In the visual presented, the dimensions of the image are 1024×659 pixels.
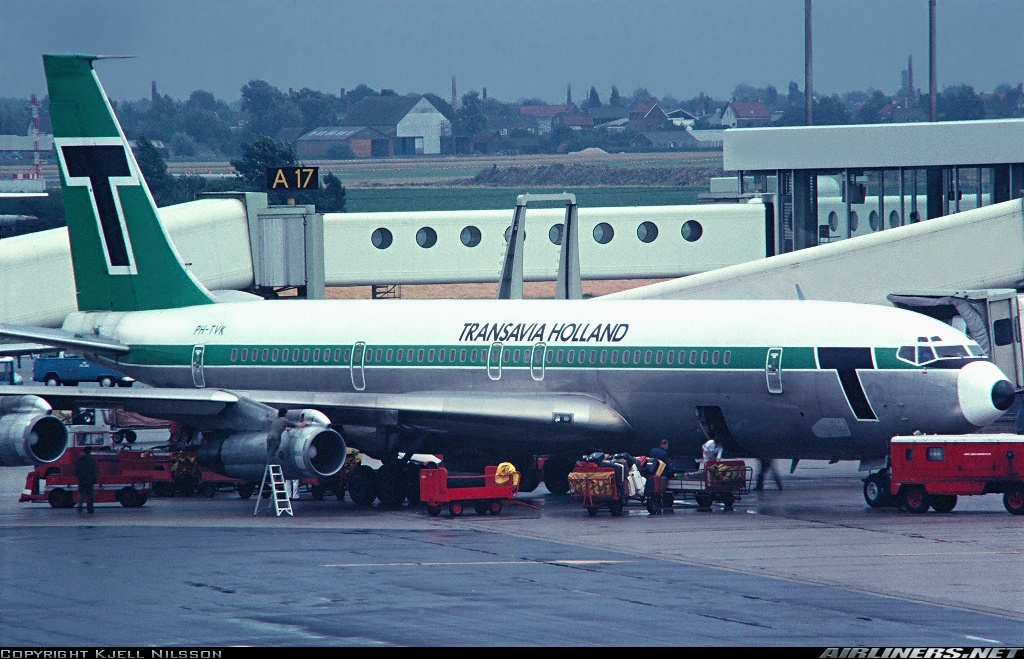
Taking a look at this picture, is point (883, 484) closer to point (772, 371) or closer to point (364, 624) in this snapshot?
point (772, 371)

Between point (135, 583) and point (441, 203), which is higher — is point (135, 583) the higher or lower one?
the lower one

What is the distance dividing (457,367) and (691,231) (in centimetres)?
2803

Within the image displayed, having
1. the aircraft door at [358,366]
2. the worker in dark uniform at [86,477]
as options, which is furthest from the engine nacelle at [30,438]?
the aircraft door at [358,366]

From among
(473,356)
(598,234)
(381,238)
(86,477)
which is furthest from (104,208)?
(598,234)

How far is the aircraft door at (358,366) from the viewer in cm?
3759

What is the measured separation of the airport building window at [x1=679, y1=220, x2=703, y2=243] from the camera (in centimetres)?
6197

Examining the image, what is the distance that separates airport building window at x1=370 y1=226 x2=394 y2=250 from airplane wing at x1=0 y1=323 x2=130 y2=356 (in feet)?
61.7

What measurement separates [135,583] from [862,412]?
52.7 feet

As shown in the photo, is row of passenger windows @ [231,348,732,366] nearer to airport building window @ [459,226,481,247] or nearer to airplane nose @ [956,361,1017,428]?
airplane nose @ [956,361,1017,428]

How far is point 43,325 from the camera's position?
150ft

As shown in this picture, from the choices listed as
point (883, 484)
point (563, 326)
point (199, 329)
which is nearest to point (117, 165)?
point (199, 329)

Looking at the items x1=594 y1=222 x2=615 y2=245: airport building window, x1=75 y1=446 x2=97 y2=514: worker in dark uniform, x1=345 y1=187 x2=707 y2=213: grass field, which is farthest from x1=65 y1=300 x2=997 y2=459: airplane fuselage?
x1=345 y1=187 x2=707 y2=213: grass field

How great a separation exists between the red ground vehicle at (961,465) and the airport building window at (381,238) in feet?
103

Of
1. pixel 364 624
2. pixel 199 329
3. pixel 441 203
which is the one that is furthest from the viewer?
pixel 441 203
